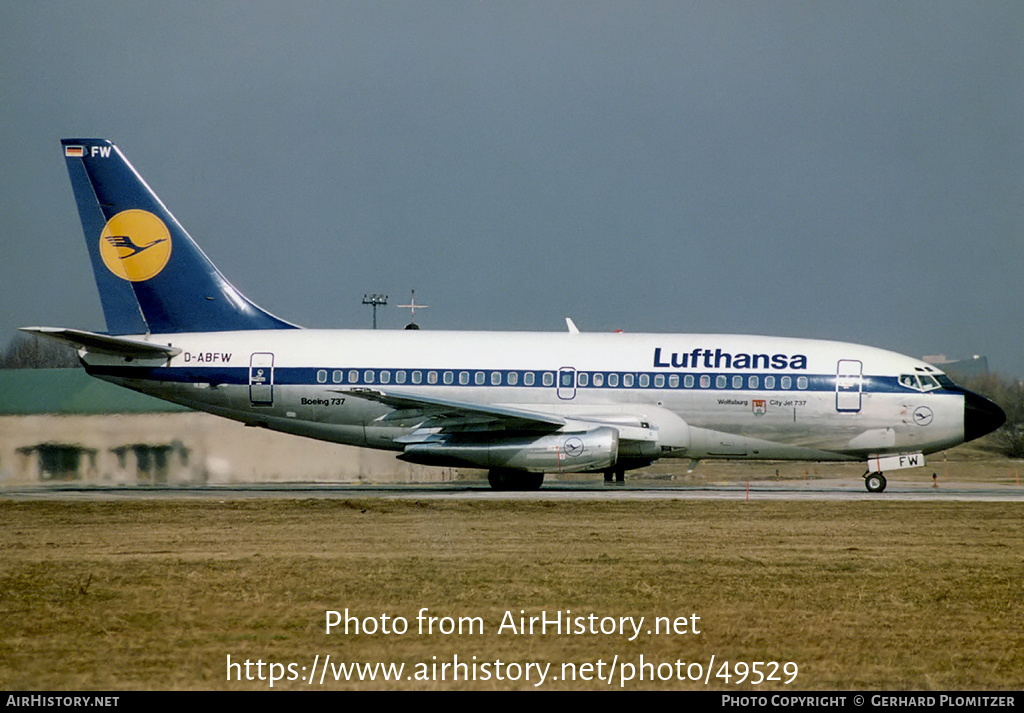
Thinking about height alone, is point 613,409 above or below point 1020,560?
above

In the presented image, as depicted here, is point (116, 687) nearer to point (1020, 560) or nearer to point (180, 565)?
point (180, 565)

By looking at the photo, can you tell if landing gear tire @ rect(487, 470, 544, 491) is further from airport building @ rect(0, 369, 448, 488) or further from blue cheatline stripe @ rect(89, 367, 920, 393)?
airport building @ rect(0, 369, 448, 488)

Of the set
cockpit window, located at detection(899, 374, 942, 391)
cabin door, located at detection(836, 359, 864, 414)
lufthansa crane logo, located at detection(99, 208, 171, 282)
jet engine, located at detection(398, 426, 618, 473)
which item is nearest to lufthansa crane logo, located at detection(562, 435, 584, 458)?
jet engine, located at detection(398, 426, 618, 473)

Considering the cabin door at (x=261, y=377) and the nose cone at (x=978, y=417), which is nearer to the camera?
the nose cone at (x=978, y=417)

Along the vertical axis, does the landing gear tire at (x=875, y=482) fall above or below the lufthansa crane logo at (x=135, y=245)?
below

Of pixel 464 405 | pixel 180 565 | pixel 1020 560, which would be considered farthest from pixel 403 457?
pixel 1020 560

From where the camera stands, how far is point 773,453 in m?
29.6

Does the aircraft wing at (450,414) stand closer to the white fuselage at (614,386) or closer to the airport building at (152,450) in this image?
the white fuselage at (614,386)

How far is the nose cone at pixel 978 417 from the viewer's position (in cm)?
2912

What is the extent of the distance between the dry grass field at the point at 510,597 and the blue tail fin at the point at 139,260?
909 centimetres

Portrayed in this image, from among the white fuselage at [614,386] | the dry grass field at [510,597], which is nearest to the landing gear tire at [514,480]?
the white fuselage at [614,386]

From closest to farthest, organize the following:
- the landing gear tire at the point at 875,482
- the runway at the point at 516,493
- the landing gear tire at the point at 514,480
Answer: the runway at the point at 516,493
the landing gear tire at the point at 875,482
the landing gear tire at the point at 514,480

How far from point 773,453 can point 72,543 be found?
677 inches

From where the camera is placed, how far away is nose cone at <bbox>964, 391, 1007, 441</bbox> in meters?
29.1
